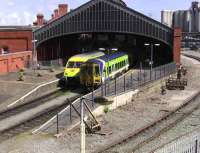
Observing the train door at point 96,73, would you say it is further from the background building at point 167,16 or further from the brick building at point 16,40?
the background building at point 167,16

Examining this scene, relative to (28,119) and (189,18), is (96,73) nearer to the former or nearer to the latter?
(28,119)

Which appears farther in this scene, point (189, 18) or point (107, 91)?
point (189, 18)

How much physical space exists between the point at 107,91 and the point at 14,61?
1984 centimetres

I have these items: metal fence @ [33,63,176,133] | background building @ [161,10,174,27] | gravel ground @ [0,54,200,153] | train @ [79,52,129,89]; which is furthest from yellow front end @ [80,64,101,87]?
background building @ [161,10,174,27]

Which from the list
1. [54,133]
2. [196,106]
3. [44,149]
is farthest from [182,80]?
[44,149]

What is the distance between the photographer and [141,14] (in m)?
62.1

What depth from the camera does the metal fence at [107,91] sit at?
32297mm

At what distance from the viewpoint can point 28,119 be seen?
35.8m

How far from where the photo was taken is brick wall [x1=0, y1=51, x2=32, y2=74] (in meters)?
55.1

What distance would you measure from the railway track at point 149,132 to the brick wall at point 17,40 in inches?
1189

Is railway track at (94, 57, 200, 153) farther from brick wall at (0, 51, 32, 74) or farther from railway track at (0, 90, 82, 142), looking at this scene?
brick wall at (0, 51, 32, 74)

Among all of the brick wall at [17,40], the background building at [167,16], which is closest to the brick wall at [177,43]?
the brick wall at [17,40]

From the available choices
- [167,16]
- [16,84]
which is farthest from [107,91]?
[167,16]

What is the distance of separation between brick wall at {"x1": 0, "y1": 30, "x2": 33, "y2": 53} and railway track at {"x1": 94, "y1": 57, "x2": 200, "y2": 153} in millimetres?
30212
